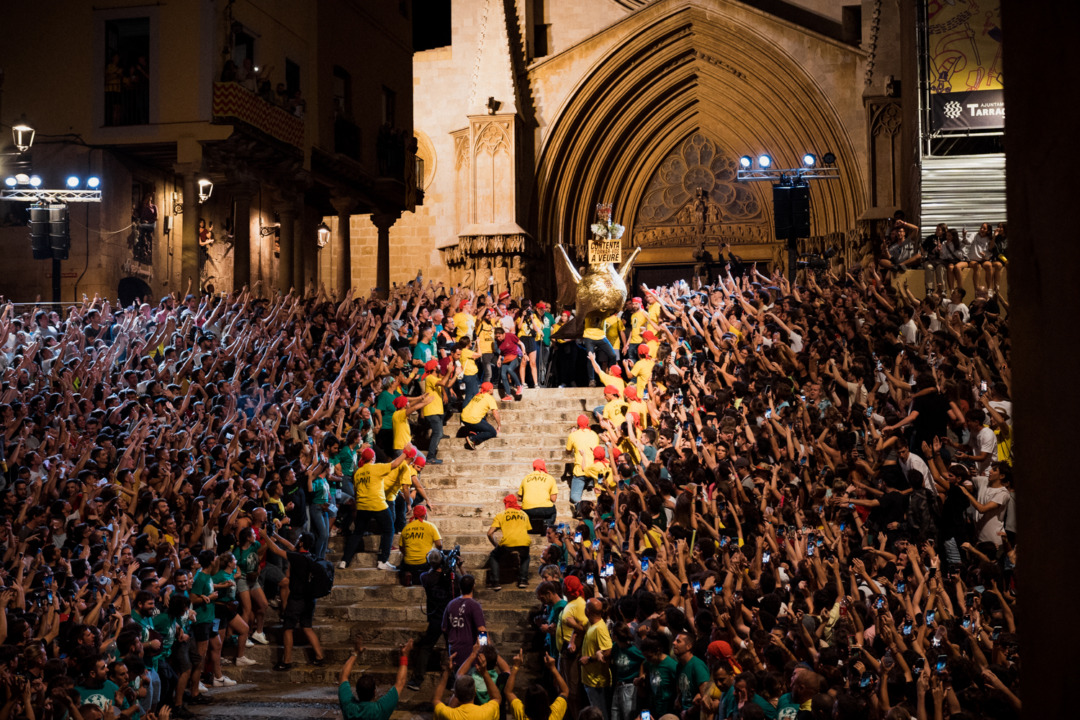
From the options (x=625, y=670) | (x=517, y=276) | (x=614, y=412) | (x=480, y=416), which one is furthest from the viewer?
(x=517, y=276)

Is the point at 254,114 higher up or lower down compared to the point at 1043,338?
higher up

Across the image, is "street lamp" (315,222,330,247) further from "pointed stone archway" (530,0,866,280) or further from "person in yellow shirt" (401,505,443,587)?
"person in yellow shirt" (401,505,443,587)

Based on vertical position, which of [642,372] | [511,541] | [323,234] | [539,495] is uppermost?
[323,234]

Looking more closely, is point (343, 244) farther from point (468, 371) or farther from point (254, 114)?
point (468, 371)

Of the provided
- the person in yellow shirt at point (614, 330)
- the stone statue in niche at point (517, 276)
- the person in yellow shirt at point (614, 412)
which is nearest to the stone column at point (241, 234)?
the stone statue in niche at point (517, 276)

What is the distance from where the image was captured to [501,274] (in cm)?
2758

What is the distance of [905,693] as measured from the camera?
6031mm

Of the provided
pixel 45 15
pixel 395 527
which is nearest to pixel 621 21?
pixel 45 15

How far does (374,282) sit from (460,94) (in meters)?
5.63

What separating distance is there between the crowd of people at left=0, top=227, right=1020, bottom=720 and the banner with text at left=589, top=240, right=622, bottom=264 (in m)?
1.26

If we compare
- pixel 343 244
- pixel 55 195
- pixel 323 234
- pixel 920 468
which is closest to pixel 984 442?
pixel 920 468

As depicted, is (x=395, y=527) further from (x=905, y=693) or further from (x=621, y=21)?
(x=621, y=21)

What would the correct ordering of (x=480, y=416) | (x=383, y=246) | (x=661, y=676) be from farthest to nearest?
(x=383, y=246) < (x=480, y=416) < (x=661, y=676)

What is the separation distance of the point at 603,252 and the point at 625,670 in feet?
34.7
